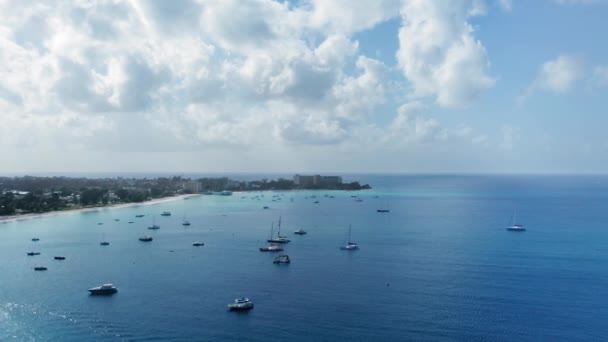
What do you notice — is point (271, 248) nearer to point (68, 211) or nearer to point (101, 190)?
point (68, 211)

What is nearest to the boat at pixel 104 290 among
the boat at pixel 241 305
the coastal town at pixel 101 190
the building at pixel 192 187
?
the boat at pixel 241 305

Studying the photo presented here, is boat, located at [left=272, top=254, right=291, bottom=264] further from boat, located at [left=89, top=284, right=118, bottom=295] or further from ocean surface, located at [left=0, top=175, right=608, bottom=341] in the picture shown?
boat, located at [left=89, top=284, right=118, bottom=295]

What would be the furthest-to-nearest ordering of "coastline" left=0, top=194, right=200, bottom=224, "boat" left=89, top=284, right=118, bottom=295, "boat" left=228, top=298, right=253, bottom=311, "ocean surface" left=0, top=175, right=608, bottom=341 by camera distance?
1. "coastline" left=0, top=194, right=200, bottom=224
2. "boat" left=89, top=284, right=118, bottom=295
3. "boat" left=228, top=298, right=253, bottom=311
4. "ocean surface" left=0, top=175, right=608, bottom=341

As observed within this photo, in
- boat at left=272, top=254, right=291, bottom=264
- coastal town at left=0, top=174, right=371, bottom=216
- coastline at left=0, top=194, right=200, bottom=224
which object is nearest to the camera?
boat at left=272, top=254, right=291, bottom=264

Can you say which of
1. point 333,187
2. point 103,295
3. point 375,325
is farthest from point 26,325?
point 333,187

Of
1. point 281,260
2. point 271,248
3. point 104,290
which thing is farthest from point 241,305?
point 271,248

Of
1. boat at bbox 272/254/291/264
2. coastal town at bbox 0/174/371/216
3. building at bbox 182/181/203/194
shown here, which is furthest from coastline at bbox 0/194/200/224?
boat at bbox 272/254/291/264
